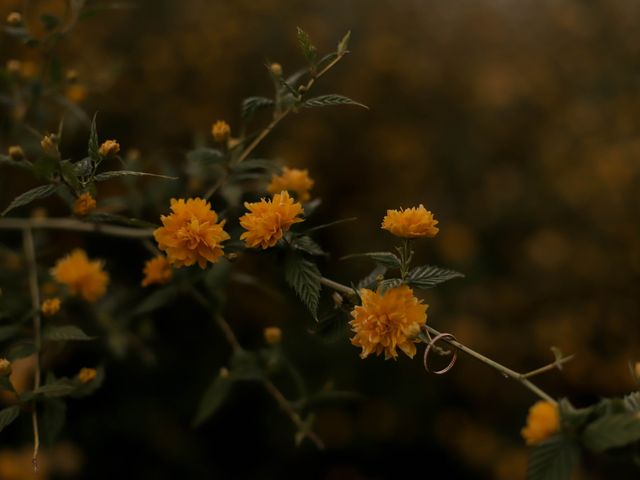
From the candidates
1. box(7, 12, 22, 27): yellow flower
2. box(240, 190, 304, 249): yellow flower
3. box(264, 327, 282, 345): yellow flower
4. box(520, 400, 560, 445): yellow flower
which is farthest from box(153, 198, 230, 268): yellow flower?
box(7, 12, 22, 27): yellow flower

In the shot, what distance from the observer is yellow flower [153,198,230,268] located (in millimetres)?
717

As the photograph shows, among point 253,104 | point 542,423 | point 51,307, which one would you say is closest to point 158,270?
point 51,307

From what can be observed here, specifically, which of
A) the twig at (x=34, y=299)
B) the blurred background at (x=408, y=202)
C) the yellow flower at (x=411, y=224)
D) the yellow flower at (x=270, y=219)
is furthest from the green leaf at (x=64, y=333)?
the blurred background at (x=408, y=202)

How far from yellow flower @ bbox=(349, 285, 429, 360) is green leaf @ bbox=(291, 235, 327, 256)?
0.09m

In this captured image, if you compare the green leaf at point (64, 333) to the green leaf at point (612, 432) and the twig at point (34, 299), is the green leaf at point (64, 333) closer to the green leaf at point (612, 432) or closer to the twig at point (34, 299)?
the twig at point (34, 299)

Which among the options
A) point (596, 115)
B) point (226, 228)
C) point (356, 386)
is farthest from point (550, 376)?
point (226, 228)

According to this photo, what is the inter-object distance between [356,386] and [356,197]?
94cm

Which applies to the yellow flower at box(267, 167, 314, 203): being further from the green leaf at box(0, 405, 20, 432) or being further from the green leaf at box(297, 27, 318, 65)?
the green leaf at box(0, 405, 20, 432)

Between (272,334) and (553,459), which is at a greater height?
(272,334)

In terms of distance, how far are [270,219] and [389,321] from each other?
170 mm

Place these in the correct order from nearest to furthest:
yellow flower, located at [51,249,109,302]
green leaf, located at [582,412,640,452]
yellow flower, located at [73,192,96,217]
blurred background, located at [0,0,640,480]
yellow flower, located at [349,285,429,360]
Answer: green leaf, located at [582,412,640,452] → yellow flower, located at [349,285,429,360] → yellow flower, located at [73,192,96,217] → yellow flower, located at [51,249,109,302] → blurred background, located at [0,0,640,480]

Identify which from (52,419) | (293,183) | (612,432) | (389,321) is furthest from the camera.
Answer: (293,183)

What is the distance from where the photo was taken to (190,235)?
28.2 inches

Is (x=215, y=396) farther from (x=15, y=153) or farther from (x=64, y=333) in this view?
(x=15, y=153)
